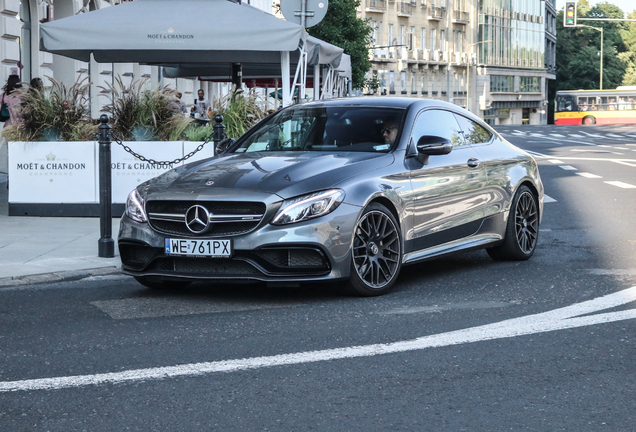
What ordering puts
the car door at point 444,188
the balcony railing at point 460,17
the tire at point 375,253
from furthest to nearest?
the balcony railing at point 460,17
the car door at point 444,188
the tire at point 375,253

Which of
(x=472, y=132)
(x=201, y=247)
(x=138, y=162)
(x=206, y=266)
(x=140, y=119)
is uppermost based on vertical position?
(x=140, y=119)

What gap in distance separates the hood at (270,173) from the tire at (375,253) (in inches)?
13.2

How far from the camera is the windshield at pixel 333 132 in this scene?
768 cm

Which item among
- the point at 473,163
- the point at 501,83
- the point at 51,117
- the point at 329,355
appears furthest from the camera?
the point at 501,83

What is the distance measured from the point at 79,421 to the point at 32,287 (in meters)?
3.84

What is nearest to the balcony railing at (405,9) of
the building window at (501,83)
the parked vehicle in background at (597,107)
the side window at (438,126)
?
the building window at (501,83)

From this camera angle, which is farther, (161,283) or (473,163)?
(473,163)

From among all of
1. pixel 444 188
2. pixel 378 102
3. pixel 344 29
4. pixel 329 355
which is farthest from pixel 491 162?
pixel 344 29

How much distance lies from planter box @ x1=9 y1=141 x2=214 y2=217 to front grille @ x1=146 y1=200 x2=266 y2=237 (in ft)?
17.7

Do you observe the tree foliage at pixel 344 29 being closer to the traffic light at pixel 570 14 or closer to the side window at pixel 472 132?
the traffic light at pixel 570 14

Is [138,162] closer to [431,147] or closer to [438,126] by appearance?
[438,126]

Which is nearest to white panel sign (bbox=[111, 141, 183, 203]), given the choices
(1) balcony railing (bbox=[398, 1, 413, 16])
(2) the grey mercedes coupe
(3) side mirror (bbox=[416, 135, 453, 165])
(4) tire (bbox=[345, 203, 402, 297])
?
(2) the grey mercedes coupe

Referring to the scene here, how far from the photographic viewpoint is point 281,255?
6.66 metres

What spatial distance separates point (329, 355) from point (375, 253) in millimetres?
1928
